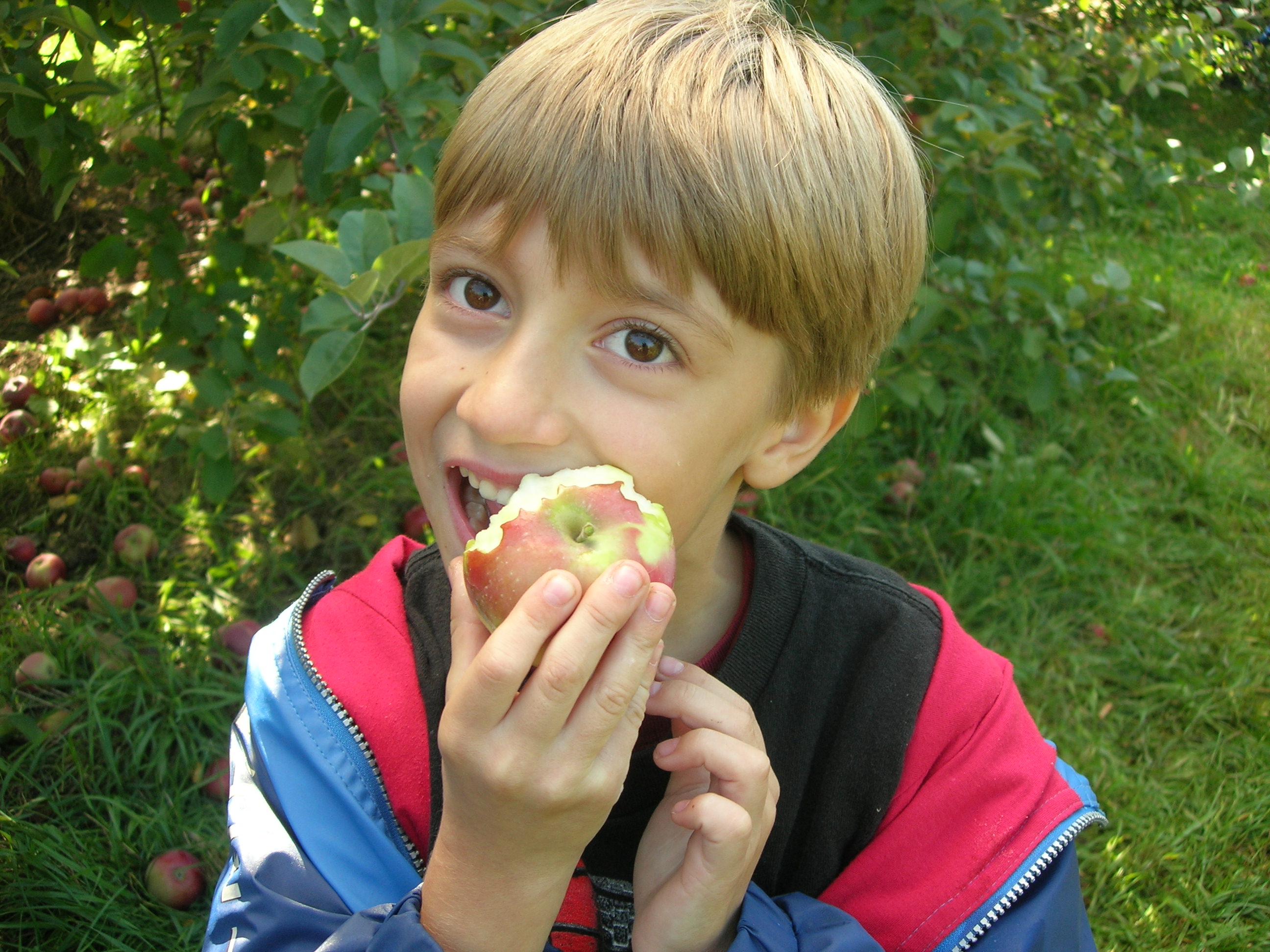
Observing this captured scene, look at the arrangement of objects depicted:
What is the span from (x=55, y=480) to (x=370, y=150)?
45.1 inches

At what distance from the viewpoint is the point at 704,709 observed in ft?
3.51

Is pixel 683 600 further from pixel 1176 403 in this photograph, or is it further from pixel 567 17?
pixel 1176 403

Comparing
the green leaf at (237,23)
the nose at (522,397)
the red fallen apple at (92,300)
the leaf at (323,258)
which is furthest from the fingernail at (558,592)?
the red fallen apple at (92,300)

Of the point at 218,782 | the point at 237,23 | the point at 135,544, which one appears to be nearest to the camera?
the point at 237,23

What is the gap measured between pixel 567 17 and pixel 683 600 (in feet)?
2.64

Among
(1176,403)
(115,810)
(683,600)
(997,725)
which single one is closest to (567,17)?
(683,600)

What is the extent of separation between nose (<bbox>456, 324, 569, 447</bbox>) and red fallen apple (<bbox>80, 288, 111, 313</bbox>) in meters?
2.18

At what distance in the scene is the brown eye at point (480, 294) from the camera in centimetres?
110

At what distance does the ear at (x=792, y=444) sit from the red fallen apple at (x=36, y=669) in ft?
4.97

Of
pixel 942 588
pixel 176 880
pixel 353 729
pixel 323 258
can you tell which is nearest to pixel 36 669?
pixel 176 880

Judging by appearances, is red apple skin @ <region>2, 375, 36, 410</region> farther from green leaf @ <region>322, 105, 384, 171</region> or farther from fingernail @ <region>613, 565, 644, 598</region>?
fingernail @ <region>613, 565, 644, 598</region>

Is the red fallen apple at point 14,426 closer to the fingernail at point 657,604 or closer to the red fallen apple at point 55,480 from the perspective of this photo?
the red fallen apple at point 55,480

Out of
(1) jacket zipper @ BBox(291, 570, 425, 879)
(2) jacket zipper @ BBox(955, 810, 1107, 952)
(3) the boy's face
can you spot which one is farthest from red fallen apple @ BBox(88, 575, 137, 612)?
(2) jacket zipper @ BBox(955, 810, 1107, 952)

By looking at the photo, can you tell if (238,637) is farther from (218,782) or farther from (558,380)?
(558,380)
